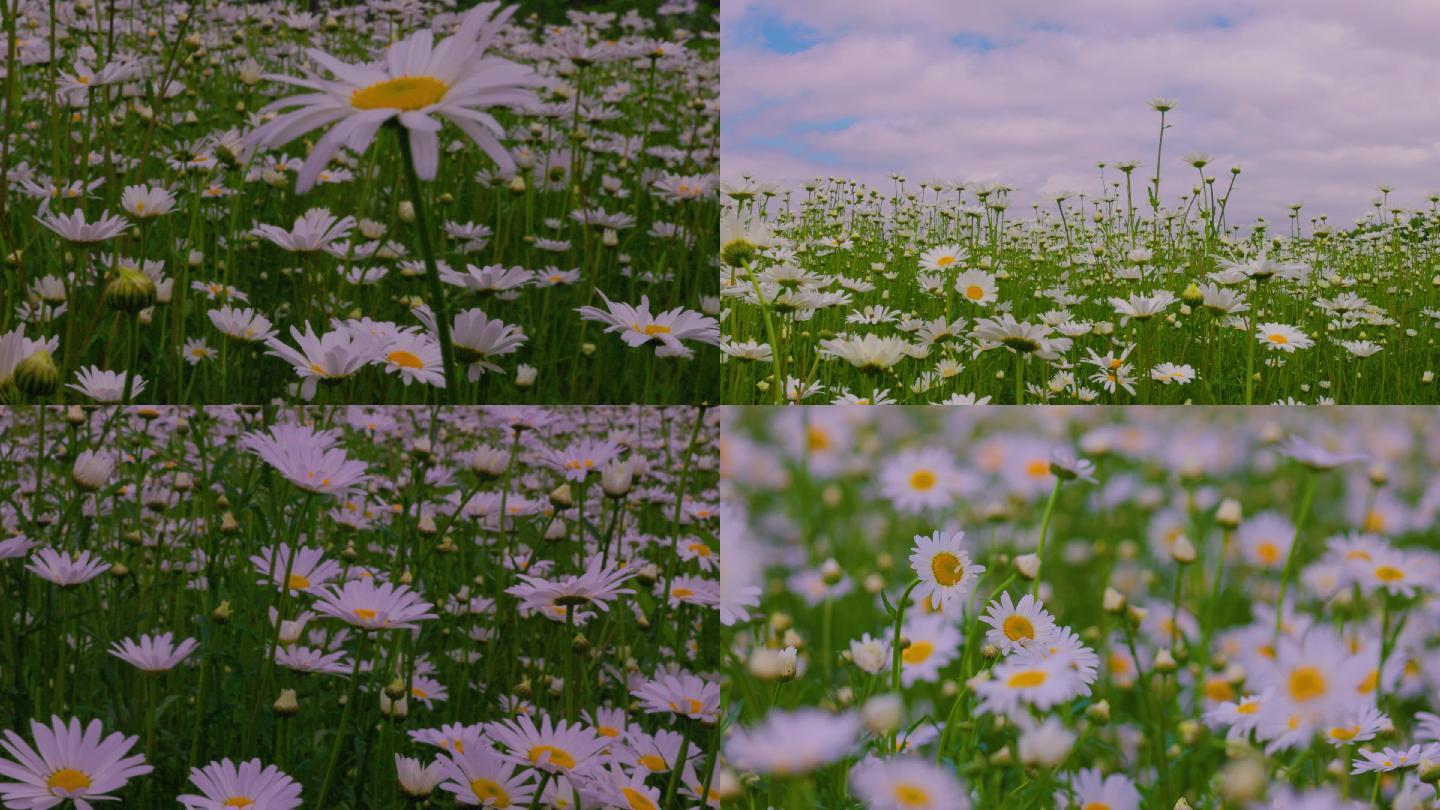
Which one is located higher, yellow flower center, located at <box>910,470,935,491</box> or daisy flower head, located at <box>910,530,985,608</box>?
yellow flower center, located at <box>910,470,935,491</box>

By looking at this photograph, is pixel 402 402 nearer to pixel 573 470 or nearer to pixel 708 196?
pixel 573 470

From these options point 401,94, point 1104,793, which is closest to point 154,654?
point 401,94

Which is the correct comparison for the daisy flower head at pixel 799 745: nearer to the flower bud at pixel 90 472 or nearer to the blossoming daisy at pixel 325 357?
A: the blossoming daisy at pixel 325 357

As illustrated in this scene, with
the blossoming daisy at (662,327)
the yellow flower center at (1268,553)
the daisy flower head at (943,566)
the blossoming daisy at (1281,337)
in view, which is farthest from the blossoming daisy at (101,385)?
the blossoming daisy at (1281,337)

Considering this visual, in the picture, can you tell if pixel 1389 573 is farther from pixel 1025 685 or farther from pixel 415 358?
pixel 415 358

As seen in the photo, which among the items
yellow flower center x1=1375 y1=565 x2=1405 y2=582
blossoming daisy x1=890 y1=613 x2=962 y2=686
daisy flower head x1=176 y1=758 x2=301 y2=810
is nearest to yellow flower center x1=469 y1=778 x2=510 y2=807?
daisy flower head x1=176 y1=758 x2=301 y2=810

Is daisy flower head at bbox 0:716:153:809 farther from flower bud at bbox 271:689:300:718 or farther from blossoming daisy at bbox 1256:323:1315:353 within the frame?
blossoming daisy at bbox 1256:323:1315:353

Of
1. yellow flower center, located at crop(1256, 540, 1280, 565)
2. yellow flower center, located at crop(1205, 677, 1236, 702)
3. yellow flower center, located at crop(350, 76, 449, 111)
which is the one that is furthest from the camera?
yellow flower center, located at crop(1256, 540, 1280, 565)

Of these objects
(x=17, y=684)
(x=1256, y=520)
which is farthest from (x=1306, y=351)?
(x=17, y=684)
